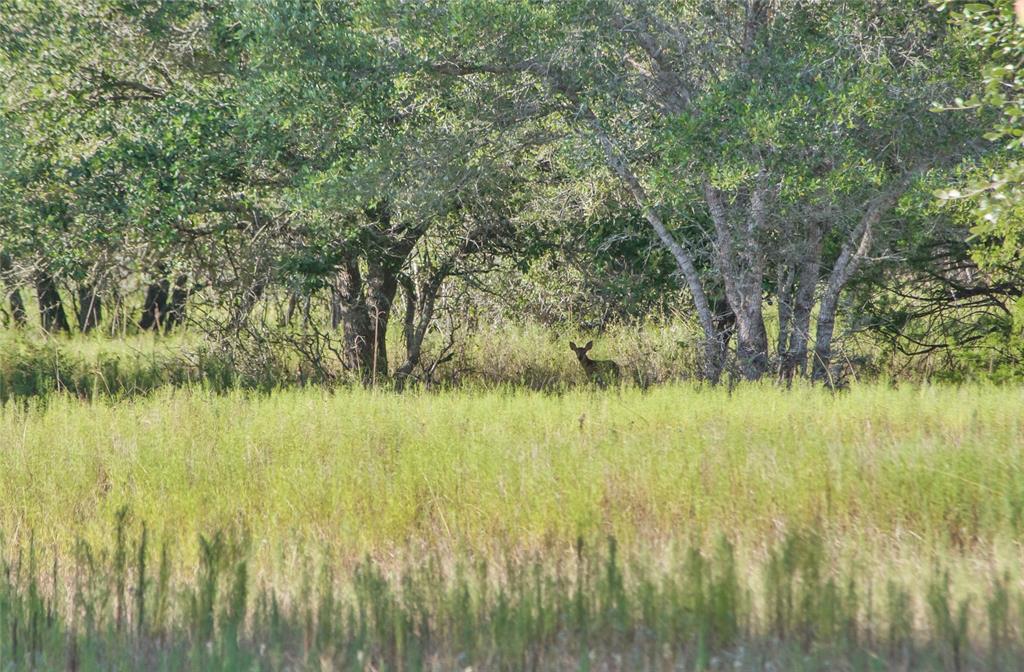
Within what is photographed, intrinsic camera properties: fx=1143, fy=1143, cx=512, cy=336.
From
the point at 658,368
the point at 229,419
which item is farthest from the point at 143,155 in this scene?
the point at 658,368

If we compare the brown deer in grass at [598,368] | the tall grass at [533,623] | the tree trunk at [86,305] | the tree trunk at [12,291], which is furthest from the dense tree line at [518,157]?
the tall grass at [533,623]

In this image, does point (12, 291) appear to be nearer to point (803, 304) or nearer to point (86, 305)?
point (86, 305)

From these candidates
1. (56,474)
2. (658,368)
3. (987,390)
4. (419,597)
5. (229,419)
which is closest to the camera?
(419,597)

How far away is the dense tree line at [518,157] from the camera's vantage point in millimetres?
9867

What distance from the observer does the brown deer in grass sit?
13664 millimetres

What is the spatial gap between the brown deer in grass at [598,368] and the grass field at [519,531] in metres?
3.70

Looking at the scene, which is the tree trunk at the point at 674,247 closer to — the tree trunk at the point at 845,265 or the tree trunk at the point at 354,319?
the tree trunk at the point at 845,265

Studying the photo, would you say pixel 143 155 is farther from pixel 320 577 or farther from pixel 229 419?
pixel 320 577

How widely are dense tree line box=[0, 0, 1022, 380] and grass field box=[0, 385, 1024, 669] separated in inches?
85.3

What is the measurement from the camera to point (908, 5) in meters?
9.95

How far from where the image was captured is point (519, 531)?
19.8 feet

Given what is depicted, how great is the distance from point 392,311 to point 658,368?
372 centimetres

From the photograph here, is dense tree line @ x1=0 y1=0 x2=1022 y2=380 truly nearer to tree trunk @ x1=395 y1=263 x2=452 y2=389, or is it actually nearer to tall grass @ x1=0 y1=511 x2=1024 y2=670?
tree trunk @ x1=395 y1=263 x2=452 y2=389

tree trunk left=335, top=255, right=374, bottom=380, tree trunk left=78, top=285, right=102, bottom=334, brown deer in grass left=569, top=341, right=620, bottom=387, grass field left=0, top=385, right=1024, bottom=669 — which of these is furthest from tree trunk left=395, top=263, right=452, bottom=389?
grass field left=0, top=385, right=1024, bottom=669
